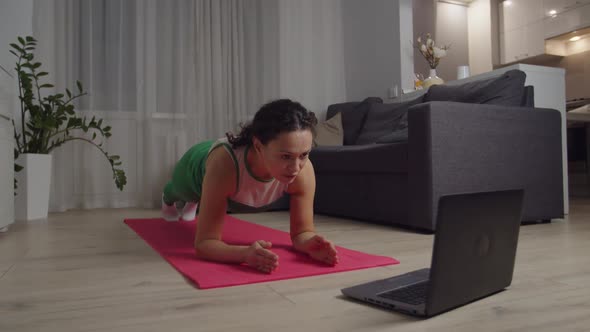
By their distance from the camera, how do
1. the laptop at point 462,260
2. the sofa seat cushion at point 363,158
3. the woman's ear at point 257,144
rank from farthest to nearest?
the sofa seat cushion at point 363,158 < the woman's ear at point 257,144 < the laptop at point 462,260

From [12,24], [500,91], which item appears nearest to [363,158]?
[500,91]

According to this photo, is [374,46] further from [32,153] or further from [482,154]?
[32,153]

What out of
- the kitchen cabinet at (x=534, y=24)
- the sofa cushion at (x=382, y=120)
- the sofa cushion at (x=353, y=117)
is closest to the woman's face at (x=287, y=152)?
the sofa cushion at (x=382, y=120)

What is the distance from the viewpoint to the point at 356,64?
176 inches

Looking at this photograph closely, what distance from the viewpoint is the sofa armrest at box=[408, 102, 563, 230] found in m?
2.08

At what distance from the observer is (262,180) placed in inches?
60.6

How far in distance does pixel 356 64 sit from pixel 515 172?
242 cm

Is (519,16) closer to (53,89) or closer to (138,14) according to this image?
(138,14)

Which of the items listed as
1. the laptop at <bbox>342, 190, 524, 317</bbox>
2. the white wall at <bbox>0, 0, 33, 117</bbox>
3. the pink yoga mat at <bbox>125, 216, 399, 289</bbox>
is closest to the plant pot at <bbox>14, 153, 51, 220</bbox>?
the white wall at <bbox>0, 0, 33, 117</bbox>

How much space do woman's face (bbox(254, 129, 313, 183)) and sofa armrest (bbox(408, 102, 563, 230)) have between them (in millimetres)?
953

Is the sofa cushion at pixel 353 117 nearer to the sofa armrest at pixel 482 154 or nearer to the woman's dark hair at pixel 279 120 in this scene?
the sofa armrest at pixel 482 154

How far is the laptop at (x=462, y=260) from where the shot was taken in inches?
33.1

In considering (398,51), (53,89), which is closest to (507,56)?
(398,51)

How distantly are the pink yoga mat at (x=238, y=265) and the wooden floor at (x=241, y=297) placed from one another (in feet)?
0.13
